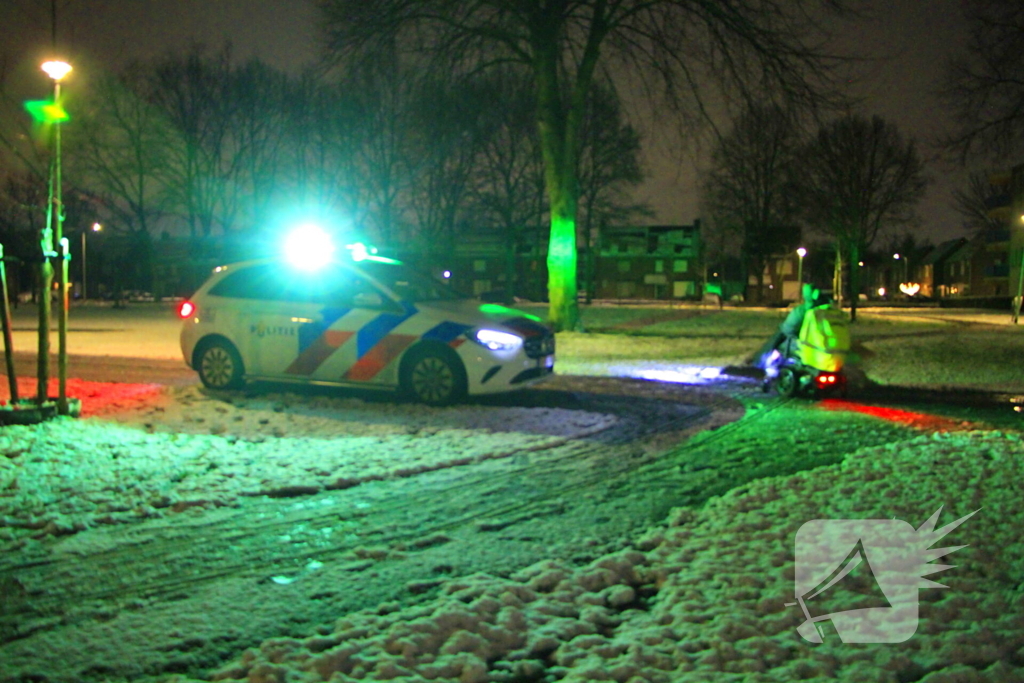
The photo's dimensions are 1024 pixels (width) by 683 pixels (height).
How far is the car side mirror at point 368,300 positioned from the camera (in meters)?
10.1

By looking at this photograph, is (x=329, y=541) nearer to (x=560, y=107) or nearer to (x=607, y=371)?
(x=607, y=371)

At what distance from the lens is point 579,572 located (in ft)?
15.2

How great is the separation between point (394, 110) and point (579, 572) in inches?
1401

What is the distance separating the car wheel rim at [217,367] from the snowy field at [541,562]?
0.94 ft

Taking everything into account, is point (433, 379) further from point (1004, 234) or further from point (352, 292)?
point (1004, 234)

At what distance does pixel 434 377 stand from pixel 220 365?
2.88 meters

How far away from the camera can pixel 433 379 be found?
9938 mm

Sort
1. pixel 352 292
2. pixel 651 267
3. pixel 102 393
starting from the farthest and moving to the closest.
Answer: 1. pixel 651 267
2. pixel 102 393
3. pixel 352 292

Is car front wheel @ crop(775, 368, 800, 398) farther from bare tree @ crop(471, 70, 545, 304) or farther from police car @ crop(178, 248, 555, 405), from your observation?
bare tree @ crop(471, 70, 545, 304)

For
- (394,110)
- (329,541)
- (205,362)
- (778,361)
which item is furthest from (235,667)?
(394,110)

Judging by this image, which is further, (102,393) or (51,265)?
(102,393)

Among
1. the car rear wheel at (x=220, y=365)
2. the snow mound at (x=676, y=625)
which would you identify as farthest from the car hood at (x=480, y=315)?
the snow mound at (x=676, y=625)

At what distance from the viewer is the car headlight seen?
9781mm

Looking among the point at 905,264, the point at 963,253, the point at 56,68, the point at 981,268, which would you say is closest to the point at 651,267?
the point at 981,268
